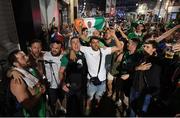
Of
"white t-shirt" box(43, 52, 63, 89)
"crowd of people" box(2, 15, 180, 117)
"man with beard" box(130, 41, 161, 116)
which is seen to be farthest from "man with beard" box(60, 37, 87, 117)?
"man with beard" box(130, 41, 161, 116)

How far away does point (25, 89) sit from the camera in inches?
91.5

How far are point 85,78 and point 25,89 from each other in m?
1.59

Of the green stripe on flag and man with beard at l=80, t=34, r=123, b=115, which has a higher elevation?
the green stripe on flag

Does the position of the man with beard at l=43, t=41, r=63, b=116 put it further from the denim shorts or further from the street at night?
the denim shorts

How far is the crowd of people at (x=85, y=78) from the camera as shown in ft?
8.50

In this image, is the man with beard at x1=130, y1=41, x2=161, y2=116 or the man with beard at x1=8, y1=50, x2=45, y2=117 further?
the man with beard at x1=130, y1=41, x2=161, y2=116

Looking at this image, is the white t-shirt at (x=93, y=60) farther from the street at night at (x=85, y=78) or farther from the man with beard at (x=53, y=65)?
the man with beard at (x=53, y=65)

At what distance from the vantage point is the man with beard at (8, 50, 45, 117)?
2.26 m

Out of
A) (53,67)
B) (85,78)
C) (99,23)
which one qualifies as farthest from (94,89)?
(99,23)

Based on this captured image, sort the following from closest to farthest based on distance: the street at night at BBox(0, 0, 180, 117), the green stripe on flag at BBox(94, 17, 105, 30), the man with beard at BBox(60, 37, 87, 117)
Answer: the street at night at BBox(0, 0, 180, 117)
the man with beard at BBox(60, 37, 87, 117)
the green stripe on flag at BBox(94, 17, 105, 30)

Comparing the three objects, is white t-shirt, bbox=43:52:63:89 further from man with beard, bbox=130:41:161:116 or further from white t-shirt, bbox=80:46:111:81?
man with beard, bbox=130:41:161:116

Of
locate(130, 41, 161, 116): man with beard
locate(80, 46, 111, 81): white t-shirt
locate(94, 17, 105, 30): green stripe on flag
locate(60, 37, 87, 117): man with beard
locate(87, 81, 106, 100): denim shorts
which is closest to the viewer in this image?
locate(130, 41, 161, 116): man with beard

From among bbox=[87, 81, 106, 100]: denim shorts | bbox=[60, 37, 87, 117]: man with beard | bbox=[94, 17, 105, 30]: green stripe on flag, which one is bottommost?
bbox=[87, 81, 106, 100]: denim shorts

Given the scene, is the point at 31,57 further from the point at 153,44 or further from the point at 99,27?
the point at 99,27
